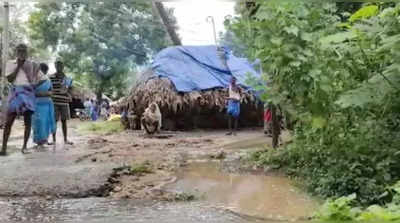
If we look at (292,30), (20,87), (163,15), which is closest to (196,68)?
(20,87)

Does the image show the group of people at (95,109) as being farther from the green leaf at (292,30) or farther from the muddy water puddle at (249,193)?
the green leaf at (292,30)

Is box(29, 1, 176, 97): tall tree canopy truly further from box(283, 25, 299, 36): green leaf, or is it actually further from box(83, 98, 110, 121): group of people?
box(83, 98, 110, 121): group of people

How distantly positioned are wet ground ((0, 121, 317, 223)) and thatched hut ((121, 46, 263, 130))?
5.72 m

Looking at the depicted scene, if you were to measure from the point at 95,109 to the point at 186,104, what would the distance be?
10363 millimetres

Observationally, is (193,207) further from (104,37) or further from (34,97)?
(34,97)

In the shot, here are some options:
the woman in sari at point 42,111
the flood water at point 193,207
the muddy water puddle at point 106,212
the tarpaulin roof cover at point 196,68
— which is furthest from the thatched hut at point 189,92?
the muddy water puddle at point 106,212

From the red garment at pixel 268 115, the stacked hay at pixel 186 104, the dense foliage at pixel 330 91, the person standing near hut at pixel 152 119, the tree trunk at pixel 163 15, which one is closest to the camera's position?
the tree trunk at pixel 163 15

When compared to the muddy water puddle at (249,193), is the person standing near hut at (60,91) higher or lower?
higher

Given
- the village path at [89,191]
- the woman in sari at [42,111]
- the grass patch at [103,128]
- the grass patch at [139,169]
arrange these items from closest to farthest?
the village path at [89,191] < the grass patch at [139,169] < the woman in sari at [42,111] < the grass patch at [103,128]

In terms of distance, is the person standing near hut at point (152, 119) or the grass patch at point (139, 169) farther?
the person standing near hut at point (152, 119)

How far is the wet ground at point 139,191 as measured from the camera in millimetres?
3316

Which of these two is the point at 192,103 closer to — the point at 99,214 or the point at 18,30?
the point at 99,214

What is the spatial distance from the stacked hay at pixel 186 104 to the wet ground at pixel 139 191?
223 inches

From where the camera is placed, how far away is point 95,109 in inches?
840
